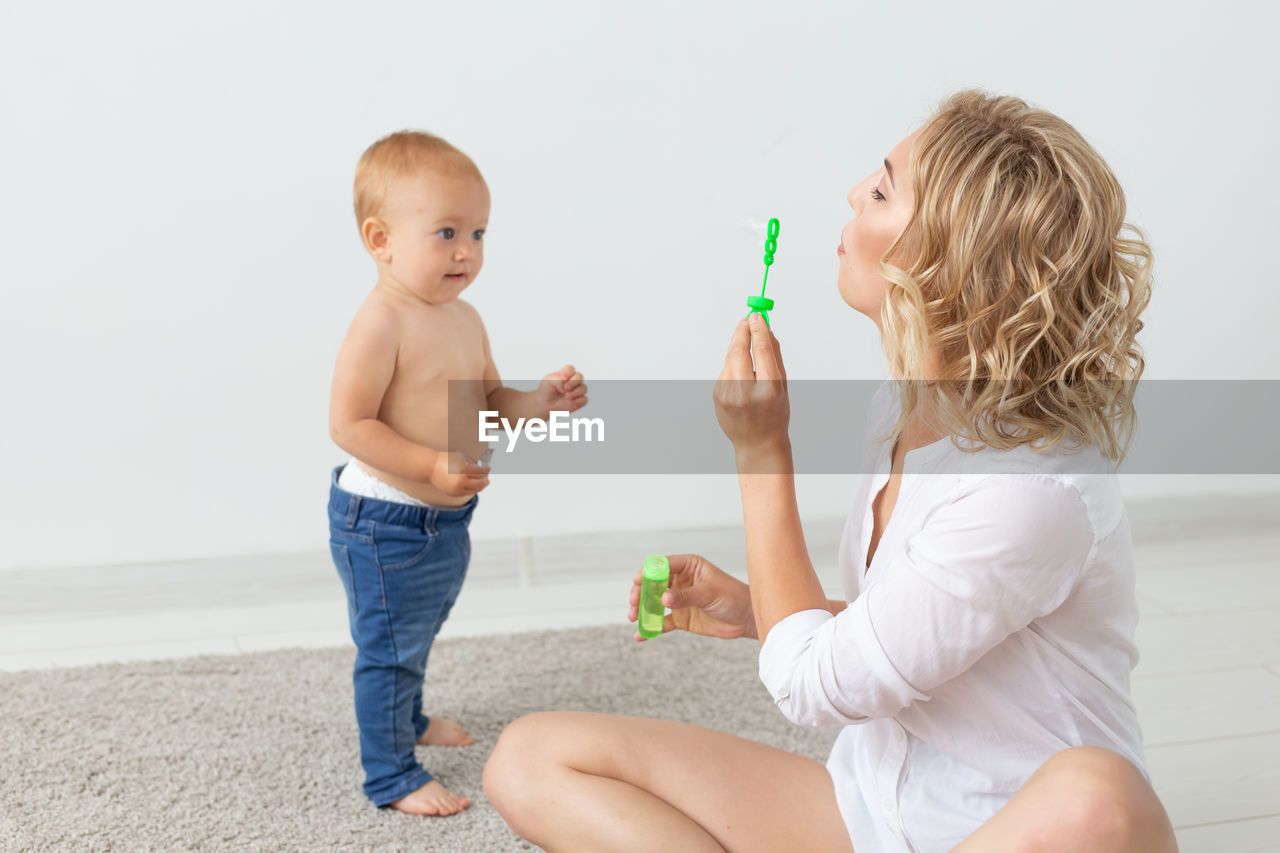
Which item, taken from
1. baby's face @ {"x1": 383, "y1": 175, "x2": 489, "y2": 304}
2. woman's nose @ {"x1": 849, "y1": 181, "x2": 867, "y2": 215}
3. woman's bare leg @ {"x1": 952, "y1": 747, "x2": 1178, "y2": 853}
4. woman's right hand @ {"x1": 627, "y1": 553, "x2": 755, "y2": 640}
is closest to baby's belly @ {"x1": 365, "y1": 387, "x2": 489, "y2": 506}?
baby's face @ {"x1": 383, "y1": 175, "x2": 489, "y2": 304}

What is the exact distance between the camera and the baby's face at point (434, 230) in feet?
4.54

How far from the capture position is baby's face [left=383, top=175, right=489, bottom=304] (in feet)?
4.54

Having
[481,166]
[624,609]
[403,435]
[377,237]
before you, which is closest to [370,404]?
[403,435]

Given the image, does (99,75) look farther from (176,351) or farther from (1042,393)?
(1042,393)

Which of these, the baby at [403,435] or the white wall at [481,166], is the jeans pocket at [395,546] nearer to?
the baby at [403,435]

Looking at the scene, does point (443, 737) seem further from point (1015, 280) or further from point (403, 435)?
point (1015, 280)

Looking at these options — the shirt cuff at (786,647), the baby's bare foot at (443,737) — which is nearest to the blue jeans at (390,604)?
the baby's bare foot at (443,737)

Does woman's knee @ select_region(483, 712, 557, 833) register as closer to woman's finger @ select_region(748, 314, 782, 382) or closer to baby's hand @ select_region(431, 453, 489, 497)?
baby's hand @ select_region(431, 453, 489, 497)

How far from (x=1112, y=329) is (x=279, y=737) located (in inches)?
45.2

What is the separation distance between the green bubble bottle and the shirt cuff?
0.63ft

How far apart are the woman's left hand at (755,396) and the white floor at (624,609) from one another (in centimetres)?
83

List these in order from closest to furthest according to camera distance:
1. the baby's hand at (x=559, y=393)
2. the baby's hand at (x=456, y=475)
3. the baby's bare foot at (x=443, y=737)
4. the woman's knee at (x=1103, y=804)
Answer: the woman's knee at (x=1103, y=804) → the baby's hand at (x=456, y=475) → the baby's hand at (x=559, y=393) → the baby's bare foot at (x=443, y=737)

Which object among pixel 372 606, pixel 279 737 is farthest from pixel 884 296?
pixel 279 737

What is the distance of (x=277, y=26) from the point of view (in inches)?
73.1
